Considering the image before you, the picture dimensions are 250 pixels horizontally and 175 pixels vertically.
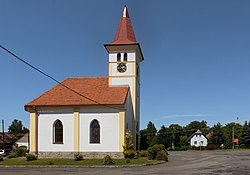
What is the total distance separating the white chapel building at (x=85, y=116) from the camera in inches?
1344

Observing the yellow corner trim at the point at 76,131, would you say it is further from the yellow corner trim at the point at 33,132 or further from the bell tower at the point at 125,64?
the bell tower at the point at 125,64

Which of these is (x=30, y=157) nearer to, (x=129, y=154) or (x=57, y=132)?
(x=57, y=132)

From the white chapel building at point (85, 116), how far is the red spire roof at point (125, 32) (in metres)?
1.03

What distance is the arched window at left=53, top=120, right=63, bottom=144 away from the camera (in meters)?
35.3

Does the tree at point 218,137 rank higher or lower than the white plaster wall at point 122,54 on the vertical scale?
lower

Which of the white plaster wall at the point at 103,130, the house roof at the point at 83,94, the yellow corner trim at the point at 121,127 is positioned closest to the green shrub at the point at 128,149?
the yellow corner trim at the point at 121,127

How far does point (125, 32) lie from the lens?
40.0 m

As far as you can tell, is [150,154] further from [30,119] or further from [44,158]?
[30,119]

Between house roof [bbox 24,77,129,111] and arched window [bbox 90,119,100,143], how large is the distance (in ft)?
7.02

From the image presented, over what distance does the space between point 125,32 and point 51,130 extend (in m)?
14.5

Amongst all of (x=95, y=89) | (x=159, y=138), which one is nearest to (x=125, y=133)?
(x=95, y=89)

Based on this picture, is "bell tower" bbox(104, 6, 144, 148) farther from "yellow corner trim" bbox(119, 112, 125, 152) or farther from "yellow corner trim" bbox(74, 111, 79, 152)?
"yellow corner trim" bbox(74, 111, 79, 152)

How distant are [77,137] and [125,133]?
198 inches

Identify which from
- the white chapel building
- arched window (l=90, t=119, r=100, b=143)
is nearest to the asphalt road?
the white chapel building
